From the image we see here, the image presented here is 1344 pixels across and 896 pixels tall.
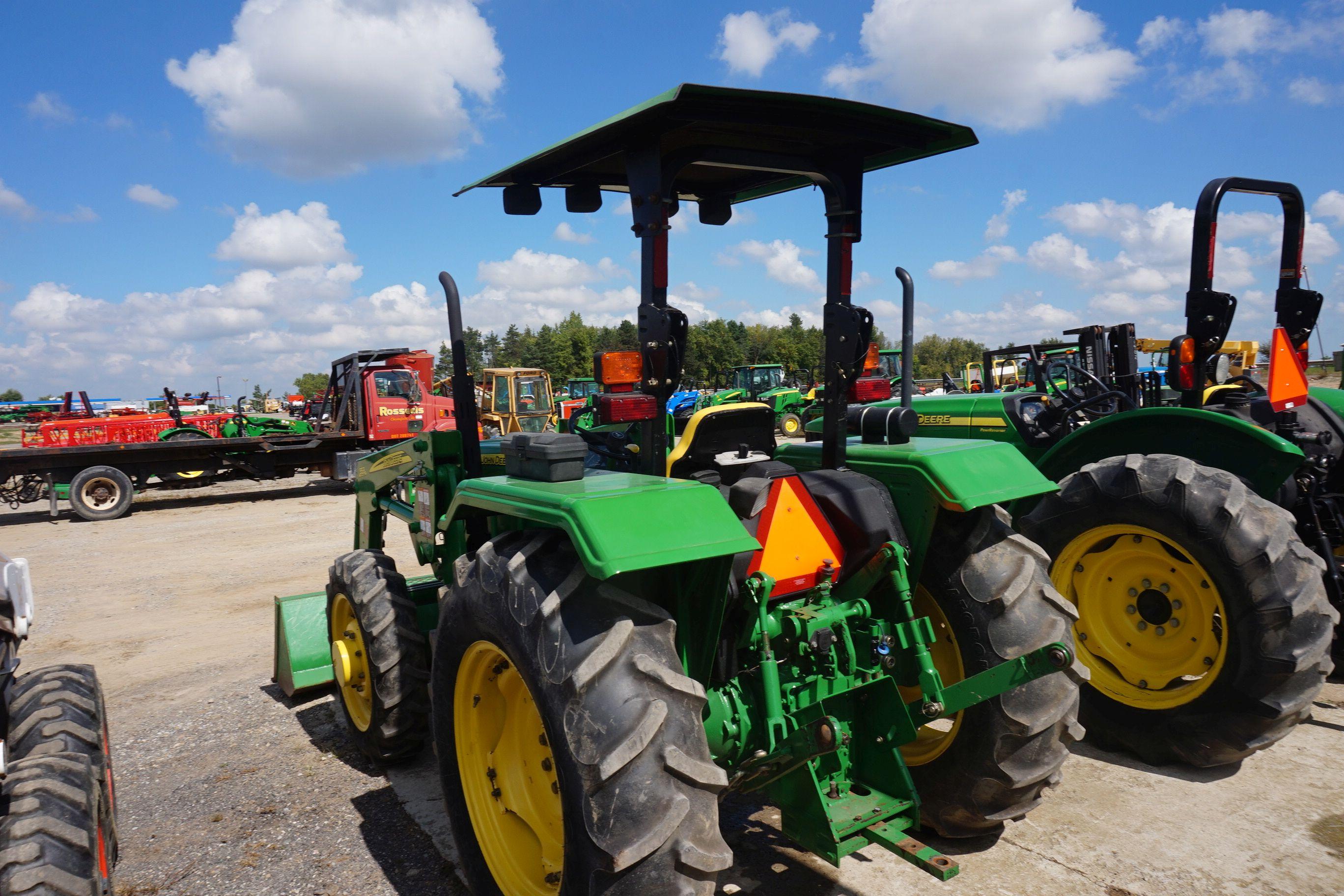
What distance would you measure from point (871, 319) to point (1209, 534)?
1.90 m

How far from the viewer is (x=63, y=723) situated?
9.01 ft

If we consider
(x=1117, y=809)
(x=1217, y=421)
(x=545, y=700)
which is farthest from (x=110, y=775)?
(x=1217, y=421)

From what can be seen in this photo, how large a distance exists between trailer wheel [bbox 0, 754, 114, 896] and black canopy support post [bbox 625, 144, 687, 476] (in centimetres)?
191

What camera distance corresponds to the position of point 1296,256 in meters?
4.80

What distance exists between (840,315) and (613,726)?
176cm

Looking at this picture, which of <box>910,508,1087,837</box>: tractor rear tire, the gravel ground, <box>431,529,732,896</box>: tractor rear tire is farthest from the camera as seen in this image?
the gravel ground

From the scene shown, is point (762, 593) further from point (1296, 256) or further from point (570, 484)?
point (1296, 256)

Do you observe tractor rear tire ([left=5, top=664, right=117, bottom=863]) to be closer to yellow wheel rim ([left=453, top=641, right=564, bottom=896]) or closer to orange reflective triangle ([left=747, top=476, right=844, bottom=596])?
yellow wheel rim ([left=453, top=641, right=564, bottom=896])

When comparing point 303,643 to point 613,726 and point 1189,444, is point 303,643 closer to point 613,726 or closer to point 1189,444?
point 613,726

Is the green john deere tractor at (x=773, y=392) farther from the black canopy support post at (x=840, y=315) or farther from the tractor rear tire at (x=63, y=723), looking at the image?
the tractor rear tire at (x=63, y=723)

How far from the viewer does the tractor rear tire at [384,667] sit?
3.72 meters

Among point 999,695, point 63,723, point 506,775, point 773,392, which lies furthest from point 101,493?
point 773,392

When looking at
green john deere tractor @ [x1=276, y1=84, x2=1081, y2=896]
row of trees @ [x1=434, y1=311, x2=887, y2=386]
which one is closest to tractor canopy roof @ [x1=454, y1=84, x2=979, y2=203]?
green john deere tractor @ [x1=276, y1=84, x2=1081, y2=896]

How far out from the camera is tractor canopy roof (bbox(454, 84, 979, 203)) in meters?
2.46
